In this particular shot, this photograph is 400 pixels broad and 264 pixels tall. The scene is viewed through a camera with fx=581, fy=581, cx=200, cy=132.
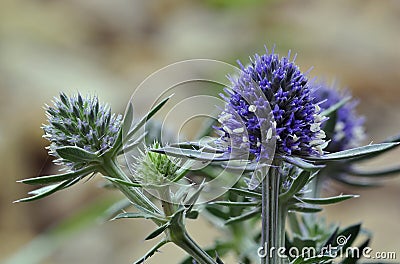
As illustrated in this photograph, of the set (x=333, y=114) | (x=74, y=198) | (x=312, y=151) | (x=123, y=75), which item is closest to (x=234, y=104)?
(x=312, y=151)

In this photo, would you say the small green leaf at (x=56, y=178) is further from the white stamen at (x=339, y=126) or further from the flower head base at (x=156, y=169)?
the white stamen at (x=339, y=126)

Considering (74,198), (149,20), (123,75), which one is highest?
(149,20)

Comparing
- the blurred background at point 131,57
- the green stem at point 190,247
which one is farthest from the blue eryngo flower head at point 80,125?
the blurred background at point 131,57

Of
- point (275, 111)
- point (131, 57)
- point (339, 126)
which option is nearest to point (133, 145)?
point (275, 111)

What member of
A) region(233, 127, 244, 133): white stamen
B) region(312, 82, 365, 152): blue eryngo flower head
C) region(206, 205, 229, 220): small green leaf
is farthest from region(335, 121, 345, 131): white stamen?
region(233, 127, 244, 133): white stamen

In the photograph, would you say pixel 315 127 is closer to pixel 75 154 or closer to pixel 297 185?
pixel 297 185

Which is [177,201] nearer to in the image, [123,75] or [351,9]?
[123,75]
